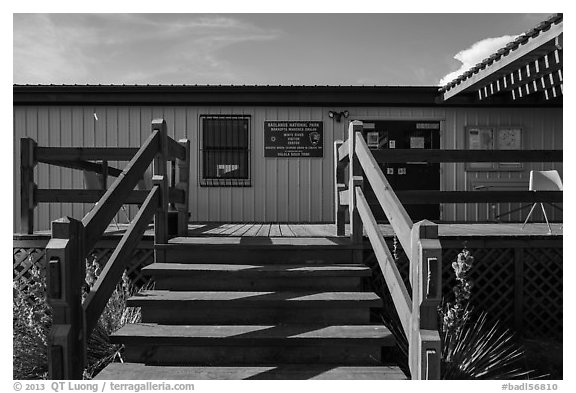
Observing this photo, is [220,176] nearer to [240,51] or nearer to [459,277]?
[240,51]

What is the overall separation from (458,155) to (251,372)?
10.2 feet

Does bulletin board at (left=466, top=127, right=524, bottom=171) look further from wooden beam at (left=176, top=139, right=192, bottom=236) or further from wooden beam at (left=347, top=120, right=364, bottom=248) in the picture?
wooden beam at (left=176, top=139, right=192, bottom=236)

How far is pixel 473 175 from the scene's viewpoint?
27.7 ft

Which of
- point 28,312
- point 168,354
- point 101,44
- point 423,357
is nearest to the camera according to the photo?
point 423,357

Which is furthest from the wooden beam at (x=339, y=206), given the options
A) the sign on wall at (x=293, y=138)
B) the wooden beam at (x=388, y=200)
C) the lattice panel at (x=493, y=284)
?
the sign on wall at (x=293, y=138)

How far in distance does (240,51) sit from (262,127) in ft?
5.02

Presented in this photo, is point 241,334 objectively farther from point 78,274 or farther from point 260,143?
point 260,143

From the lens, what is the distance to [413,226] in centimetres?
263

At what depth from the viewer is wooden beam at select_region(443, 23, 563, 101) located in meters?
4.94

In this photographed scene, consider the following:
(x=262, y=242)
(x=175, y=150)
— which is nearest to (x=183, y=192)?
(x=175, y=150)

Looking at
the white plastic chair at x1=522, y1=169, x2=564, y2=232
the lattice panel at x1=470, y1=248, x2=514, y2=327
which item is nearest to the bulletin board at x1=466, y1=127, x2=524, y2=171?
the white plastic chair at x1=522, y1=169, x2=564, y2=232

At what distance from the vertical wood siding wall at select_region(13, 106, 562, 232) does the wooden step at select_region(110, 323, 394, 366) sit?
505 cm

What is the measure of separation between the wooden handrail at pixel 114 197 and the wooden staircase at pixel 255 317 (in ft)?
2.62

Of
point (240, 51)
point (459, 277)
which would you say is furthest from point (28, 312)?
point (240, 51)
